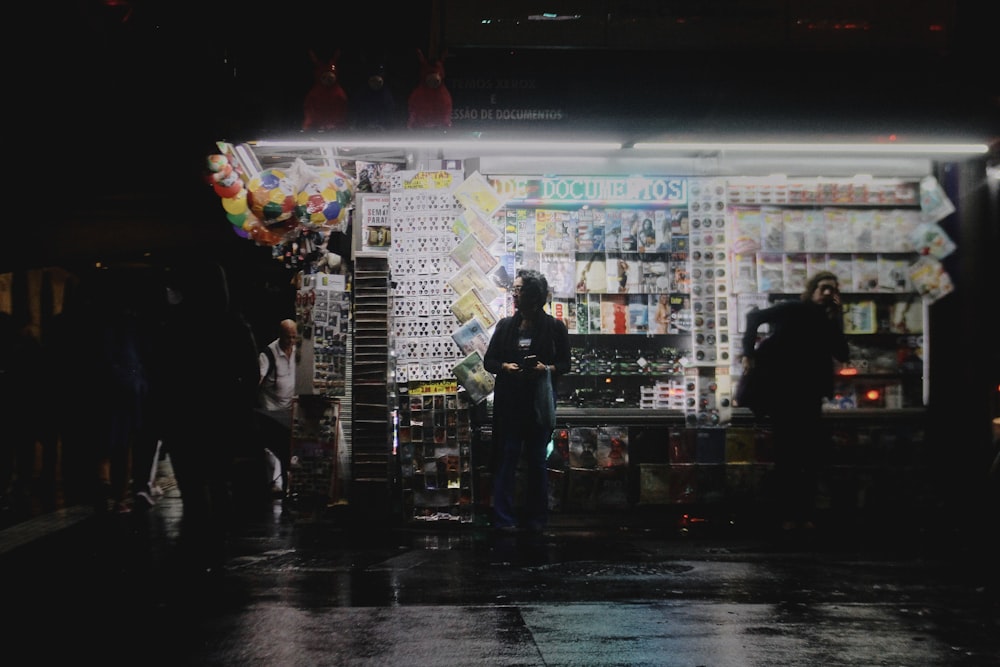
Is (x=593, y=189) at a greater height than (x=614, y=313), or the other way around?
(x=593, y=189)

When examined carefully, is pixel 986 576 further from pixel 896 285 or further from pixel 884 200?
pixel 884 200

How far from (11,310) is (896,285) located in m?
9.81

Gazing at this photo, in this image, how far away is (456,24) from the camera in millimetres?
8898

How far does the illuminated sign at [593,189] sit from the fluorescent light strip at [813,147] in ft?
1.82

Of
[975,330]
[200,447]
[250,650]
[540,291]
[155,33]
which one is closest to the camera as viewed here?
[250,650]

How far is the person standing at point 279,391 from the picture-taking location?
9711 mm

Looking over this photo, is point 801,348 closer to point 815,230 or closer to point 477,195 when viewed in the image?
point 815,230

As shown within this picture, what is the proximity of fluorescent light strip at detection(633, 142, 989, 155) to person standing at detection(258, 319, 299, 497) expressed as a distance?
4.36 meters

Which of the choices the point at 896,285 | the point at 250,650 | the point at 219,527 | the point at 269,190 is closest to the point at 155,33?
the point at 269,190

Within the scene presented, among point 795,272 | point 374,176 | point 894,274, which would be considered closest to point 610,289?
point 795,272

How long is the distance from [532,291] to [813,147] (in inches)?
127

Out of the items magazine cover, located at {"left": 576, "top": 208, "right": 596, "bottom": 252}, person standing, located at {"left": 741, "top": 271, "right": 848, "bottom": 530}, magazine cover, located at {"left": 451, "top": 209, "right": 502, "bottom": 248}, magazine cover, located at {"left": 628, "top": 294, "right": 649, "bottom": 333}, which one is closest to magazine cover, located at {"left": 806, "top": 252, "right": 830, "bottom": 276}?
person standing, located at {"left": 741, "top": 271, "right": 848, "bottom": 530}

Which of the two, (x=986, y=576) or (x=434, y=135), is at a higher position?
(x=434, y=135)

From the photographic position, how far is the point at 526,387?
7.98 meters
